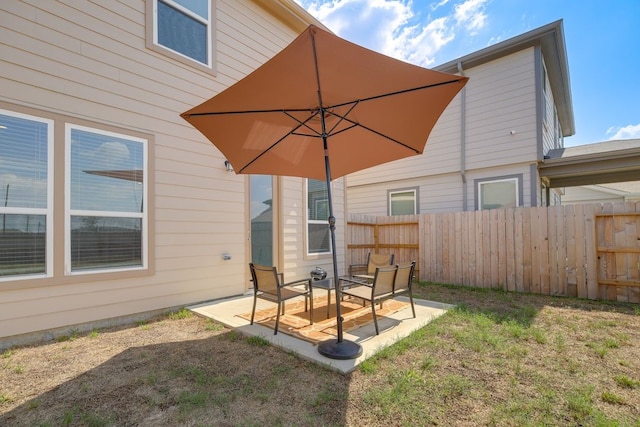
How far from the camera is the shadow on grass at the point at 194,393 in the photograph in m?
2.04

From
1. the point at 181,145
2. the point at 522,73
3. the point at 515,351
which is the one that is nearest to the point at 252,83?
the point at 181,145

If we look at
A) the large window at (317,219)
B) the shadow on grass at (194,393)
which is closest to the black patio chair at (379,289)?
the shadow on grass at (194,393)

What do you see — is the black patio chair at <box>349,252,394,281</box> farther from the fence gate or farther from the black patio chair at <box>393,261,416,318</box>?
the fence gate

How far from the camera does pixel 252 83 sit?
254 centimetres

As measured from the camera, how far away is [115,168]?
3.94 m

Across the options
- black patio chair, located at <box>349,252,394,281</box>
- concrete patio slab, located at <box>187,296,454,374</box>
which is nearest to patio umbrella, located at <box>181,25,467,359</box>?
concrete patio slab, located at <box>187,296,454,374</box>

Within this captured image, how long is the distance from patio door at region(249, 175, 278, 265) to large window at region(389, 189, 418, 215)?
540 cm

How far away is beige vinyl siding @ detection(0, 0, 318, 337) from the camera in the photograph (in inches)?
130

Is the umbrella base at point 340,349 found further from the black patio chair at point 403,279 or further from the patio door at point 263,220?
the patio door at point 263,220

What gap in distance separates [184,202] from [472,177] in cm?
764

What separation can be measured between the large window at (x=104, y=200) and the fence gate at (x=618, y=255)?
745cm

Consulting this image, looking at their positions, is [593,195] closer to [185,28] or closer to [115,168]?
[185,28]

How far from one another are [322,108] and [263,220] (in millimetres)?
3390

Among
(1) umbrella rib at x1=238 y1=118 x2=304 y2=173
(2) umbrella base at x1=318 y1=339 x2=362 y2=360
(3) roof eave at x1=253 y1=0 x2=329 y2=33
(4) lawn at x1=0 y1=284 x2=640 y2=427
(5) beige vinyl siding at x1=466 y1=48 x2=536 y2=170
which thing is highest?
(3) roof eave at x1=253 y1=0 x2=329 y2=33
